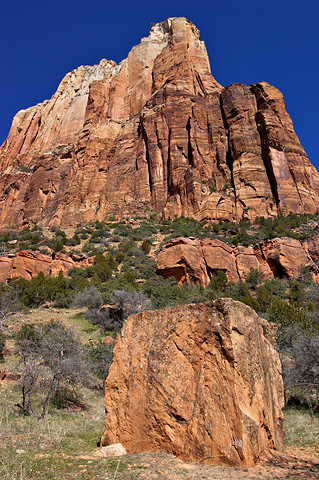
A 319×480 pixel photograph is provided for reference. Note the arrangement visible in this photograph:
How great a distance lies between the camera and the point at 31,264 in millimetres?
29203

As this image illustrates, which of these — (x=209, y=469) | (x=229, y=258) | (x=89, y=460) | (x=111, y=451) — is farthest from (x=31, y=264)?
(x=209, y=469)

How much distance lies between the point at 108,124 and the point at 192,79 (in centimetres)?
1775

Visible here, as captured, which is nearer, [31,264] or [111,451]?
[111,451]

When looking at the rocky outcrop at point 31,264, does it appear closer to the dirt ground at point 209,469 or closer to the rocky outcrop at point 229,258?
the rocky outcrop at point 229,258

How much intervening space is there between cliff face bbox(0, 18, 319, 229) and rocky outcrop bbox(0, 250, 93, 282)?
63.5ft

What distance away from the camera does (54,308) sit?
23281 mm

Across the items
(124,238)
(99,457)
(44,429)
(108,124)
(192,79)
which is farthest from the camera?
(108,124)

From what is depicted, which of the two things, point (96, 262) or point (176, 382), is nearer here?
point (176, 382)

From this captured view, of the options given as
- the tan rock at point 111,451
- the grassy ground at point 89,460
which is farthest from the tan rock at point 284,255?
the tan rock at point 111,451

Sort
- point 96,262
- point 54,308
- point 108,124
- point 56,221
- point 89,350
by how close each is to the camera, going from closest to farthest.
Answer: point 89,350
point 54,308
point 96,262
point 56,221
point 108,124

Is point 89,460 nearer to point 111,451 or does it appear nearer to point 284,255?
point 111,451

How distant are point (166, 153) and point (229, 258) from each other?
2681 cm

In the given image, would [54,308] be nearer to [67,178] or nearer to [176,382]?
[176,382]

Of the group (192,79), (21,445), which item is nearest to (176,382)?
(21,445)
